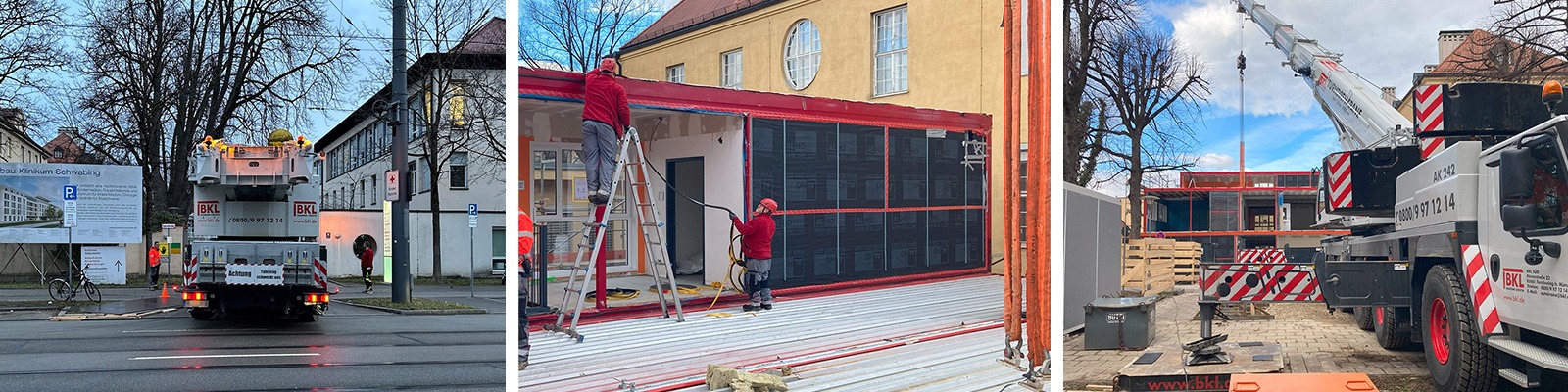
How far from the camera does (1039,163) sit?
246cm

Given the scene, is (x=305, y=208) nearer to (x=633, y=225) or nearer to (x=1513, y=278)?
(x=633, y=225)

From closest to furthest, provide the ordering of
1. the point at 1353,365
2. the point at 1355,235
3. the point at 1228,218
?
the point at 1353,365, the point at 1355,235, the point at 1228,218

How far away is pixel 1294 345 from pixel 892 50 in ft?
19.2

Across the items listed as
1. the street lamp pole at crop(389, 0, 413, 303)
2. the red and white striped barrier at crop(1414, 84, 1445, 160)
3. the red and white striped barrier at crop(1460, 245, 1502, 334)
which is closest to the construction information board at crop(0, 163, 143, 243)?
the street lamp pole at crop(389, 0, 413, 303)

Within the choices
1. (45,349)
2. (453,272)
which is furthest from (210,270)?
(453,272)

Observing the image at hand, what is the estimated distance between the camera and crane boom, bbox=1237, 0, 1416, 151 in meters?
8.02

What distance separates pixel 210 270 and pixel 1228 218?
12.8 meters

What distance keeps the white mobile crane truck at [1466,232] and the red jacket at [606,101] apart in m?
4.01

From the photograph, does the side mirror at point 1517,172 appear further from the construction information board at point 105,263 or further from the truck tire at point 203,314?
the construction information board at point 105,263

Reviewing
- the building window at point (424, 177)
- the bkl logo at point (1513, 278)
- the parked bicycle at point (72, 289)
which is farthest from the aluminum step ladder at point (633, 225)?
the parked bicycle at point (72, 289)

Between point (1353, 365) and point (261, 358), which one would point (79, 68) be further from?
point (1353, 365)

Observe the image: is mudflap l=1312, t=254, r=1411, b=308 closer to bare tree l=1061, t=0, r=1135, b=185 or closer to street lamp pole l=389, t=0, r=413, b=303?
bare tree l=1061, t=0, r=1135, b=185

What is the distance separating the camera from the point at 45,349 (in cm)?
985

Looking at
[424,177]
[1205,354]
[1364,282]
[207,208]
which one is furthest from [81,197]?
[1364,282]
